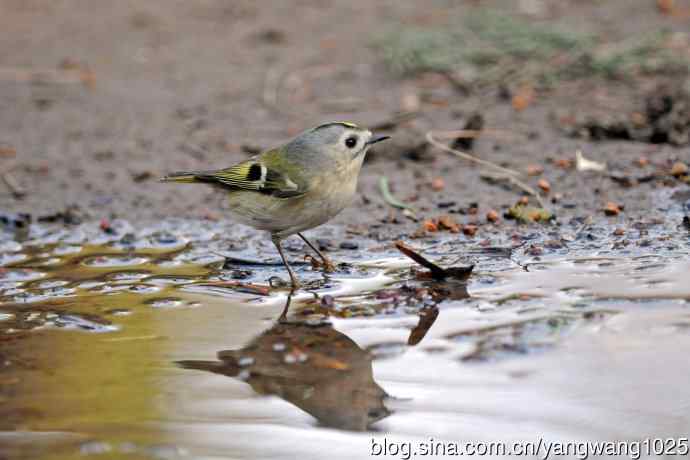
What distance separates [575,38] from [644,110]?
1424mm

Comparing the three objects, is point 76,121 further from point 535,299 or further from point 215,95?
point 535,299

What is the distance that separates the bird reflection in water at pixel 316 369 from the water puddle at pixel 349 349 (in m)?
0.01

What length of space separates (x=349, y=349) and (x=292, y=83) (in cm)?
545

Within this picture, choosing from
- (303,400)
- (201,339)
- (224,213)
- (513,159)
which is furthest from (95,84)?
(303,400)

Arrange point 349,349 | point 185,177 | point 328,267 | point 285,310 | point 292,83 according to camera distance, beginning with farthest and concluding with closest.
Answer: point 292,83
point 185,177
point 328,267
point 285,310
point 349,349

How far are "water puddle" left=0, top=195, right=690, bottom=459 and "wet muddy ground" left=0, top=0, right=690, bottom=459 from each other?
2 cm

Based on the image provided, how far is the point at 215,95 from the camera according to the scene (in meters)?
9.09

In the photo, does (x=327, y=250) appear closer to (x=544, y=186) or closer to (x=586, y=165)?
(x=544, y=186)

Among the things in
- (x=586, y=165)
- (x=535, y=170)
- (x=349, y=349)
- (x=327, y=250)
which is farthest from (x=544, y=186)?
(x=349, y=349)

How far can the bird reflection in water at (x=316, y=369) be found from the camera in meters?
3.54

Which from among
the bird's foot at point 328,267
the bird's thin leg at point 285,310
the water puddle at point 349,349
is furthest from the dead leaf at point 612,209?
the bird's thin leg at point 285,310

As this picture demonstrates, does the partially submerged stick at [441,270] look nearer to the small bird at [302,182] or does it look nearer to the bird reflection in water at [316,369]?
the bird reflection in water at [316,369]

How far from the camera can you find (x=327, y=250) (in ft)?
19.2

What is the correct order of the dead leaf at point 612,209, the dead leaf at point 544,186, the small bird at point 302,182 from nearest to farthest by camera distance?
the small bird at point 302,182 → the dead leaf at point 612,209 → the dead leaf at point 544,186
